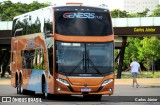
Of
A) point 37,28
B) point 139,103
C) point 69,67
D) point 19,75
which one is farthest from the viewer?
point 19,75

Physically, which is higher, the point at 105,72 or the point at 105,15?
the point at 105,15

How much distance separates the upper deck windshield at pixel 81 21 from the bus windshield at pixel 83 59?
0.45 m

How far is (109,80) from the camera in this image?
64.1ft

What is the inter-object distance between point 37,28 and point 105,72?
4.02m

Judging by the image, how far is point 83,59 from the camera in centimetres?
1936

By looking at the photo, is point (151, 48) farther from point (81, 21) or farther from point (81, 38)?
point (81, 38)

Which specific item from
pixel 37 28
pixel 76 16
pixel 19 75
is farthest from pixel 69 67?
pixel 19 75

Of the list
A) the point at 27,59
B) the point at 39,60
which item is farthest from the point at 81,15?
the point at 27,59

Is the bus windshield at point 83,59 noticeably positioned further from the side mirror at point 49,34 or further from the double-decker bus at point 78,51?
the side mirror at point 49,34

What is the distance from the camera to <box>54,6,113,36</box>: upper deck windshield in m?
19.5

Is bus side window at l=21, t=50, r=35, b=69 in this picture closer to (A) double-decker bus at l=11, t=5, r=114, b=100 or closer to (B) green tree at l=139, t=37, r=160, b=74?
(A) double-decker bus at l=11, t=5, r=114, b=100

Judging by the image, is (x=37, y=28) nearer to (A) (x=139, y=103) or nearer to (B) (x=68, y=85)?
Answer: (B) (x=68, y=85)

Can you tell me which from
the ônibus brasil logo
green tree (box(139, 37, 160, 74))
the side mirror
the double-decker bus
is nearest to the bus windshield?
the double-decker bus

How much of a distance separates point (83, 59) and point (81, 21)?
1.43 metres
